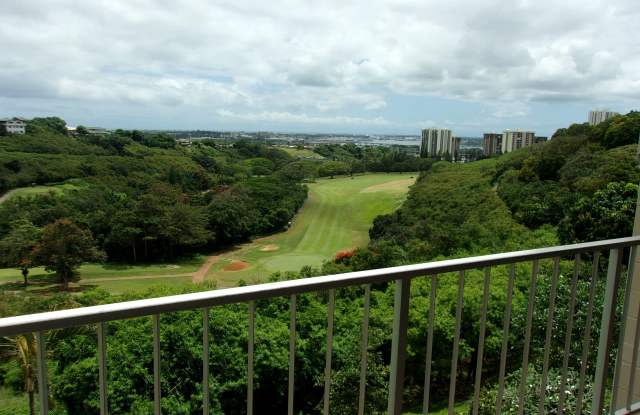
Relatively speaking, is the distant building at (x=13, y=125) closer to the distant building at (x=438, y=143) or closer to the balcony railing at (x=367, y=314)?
the balcony railing at (x=367, y=314)

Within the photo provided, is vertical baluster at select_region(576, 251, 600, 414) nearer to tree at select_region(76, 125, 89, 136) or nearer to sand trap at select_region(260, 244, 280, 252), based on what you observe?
sand trap at select_region(260, 244, 280, 252)

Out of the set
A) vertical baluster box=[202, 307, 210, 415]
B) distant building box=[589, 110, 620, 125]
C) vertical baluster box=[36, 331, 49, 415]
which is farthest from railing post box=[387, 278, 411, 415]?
distant building box=[589, 110, 620, 125]

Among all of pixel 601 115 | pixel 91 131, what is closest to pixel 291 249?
pixel 91 131

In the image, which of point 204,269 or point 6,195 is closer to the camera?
point 6,195

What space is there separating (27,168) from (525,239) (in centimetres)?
3819

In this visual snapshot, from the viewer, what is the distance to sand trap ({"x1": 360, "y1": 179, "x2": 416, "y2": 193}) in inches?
2315

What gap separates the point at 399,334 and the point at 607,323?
3.68 feet

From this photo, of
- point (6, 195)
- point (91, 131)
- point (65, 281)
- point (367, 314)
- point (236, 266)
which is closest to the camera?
point (367, 314)

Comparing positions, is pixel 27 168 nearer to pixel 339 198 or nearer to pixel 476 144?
pixel 339 198

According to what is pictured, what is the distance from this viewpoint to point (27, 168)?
3738cm

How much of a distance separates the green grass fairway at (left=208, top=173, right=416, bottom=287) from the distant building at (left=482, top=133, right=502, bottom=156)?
10951mm

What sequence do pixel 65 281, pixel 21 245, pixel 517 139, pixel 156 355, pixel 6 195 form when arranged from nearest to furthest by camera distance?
pixel 156 355 < pixel 21 245 < pixel 65 281 < pixel 6 195 < pixel 517 139

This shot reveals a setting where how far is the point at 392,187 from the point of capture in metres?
60.5

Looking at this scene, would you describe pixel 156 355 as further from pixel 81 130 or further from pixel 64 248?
pixel 81 130
